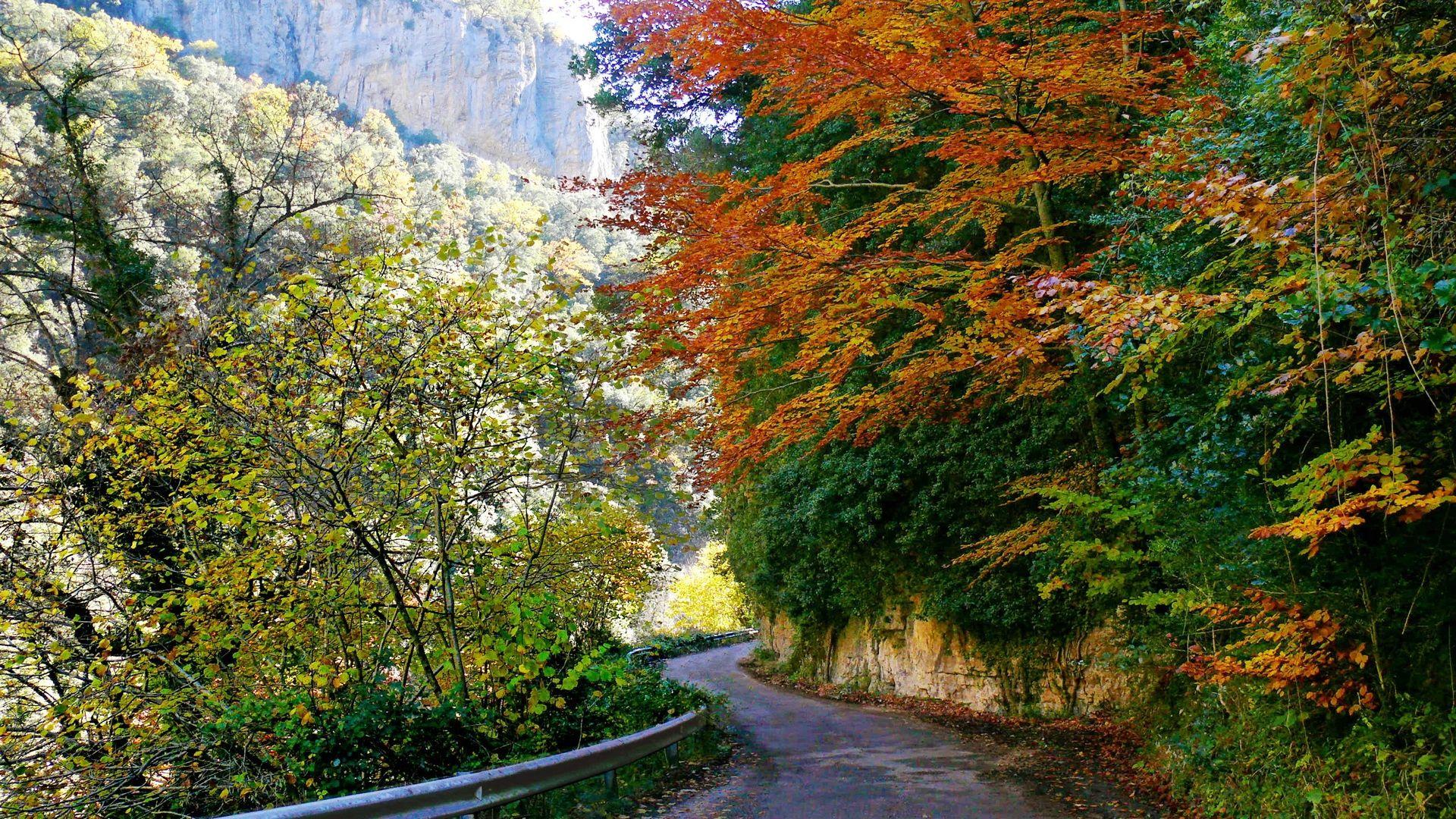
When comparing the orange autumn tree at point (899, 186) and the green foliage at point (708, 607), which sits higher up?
the orange autumn tree at point (899, 186)

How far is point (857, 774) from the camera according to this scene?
24.9 ft

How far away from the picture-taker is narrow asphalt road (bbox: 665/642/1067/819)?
623 cm

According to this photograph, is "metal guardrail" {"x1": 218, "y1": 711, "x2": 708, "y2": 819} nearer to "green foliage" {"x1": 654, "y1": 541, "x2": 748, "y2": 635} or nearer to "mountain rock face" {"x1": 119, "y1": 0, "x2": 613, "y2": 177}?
"green foliage" {"x1": 654, "y1": 541, "x2": 748, "y2": 635}

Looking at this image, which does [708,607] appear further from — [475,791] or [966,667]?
[475,791]

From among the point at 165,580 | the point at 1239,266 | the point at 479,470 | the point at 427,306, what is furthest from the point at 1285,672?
the point at 165,580

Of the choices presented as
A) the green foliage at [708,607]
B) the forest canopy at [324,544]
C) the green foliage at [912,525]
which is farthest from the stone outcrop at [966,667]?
the green foliage at [708,607]

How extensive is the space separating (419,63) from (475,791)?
13152 cm

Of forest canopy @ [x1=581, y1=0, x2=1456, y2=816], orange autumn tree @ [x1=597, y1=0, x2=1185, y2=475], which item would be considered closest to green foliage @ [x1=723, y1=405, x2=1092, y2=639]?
forest canopy @ [x1=581, y1=0, x2=1456, y2=816]

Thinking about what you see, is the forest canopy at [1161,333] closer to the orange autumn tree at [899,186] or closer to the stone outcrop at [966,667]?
the orange autumn tree at [899,186]

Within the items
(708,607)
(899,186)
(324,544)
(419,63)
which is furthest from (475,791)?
(419,63)

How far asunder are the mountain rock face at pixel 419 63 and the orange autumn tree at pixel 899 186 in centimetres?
10987

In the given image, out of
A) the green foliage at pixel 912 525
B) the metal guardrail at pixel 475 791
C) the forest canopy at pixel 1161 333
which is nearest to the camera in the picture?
the metal guardrail at pixel 475 791

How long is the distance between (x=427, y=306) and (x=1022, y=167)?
6441 millimetres

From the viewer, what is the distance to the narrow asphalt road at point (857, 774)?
623cm
